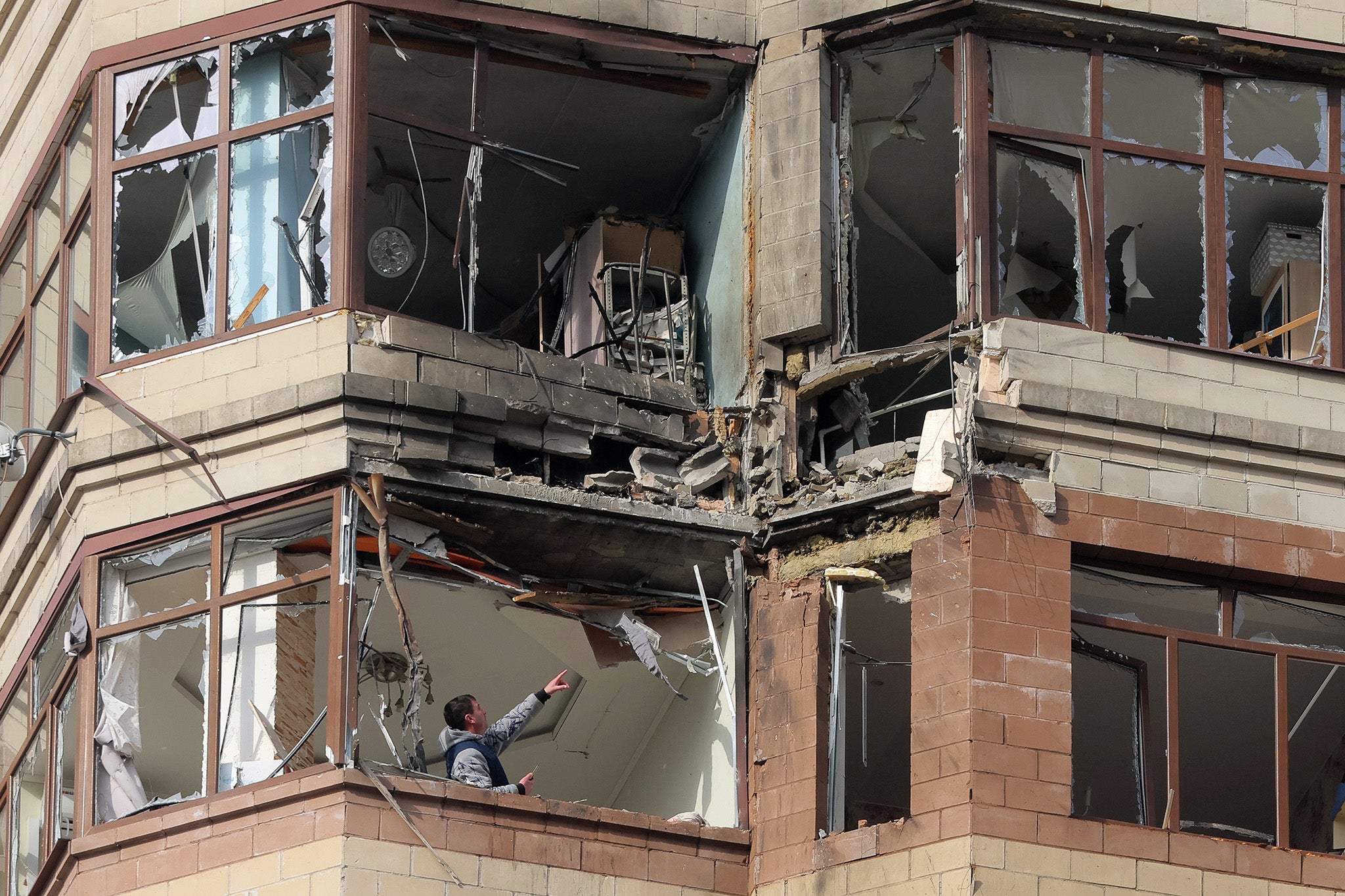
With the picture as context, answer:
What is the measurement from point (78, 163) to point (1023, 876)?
31.1 feet

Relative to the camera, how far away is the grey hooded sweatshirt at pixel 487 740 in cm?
1608

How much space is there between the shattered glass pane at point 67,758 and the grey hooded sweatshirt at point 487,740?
2.75 meters

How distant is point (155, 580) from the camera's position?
17125mm

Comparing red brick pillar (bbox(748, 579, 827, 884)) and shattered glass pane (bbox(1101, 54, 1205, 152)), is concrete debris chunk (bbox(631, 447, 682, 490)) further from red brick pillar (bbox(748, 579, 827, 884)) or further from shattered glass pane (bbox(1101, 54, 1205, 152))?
shattered glass pane (bbox(1101, 54, 1205, 152))

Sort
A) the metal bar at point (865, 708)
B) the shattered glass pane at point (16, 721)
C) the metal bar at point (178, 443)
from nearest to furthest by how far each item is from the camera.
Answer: the metal bar at point (178, 443)
the metal bar at point (865, 708)
the shattered glass pane at point (16, 721)

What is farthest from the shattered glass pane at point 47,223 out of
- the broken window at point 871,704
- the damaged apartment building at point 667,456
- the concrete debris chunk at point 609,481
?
the broken window at point 871,704

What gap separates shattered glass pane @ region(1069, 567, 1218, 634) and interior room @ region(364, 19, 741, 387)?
12.6ft

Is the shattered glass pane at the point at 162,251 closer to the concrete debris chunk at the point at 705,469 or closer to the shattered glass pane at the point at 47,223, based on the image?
the shattered glass pane at the point at 47,223

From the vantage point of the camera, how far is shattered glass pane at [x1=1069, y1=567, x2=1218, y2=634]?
1647 centimetres

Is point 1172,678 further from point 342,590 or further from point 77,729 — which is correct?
point 77,729

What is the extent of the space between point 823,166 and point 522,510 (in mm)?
3620

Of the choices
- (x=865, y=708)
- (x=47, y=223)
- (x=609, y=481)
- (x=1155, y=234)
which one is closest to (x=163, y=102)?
(x=47, y=223)

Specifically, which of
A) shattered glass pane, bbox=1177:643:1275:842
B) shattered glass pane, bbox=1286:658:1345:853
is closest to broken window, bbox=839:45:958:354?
shattered glass pane, bbox=1177:643:1275:842

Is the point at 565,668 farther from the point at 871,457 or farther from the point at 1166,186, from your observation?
the point at 1166,186
